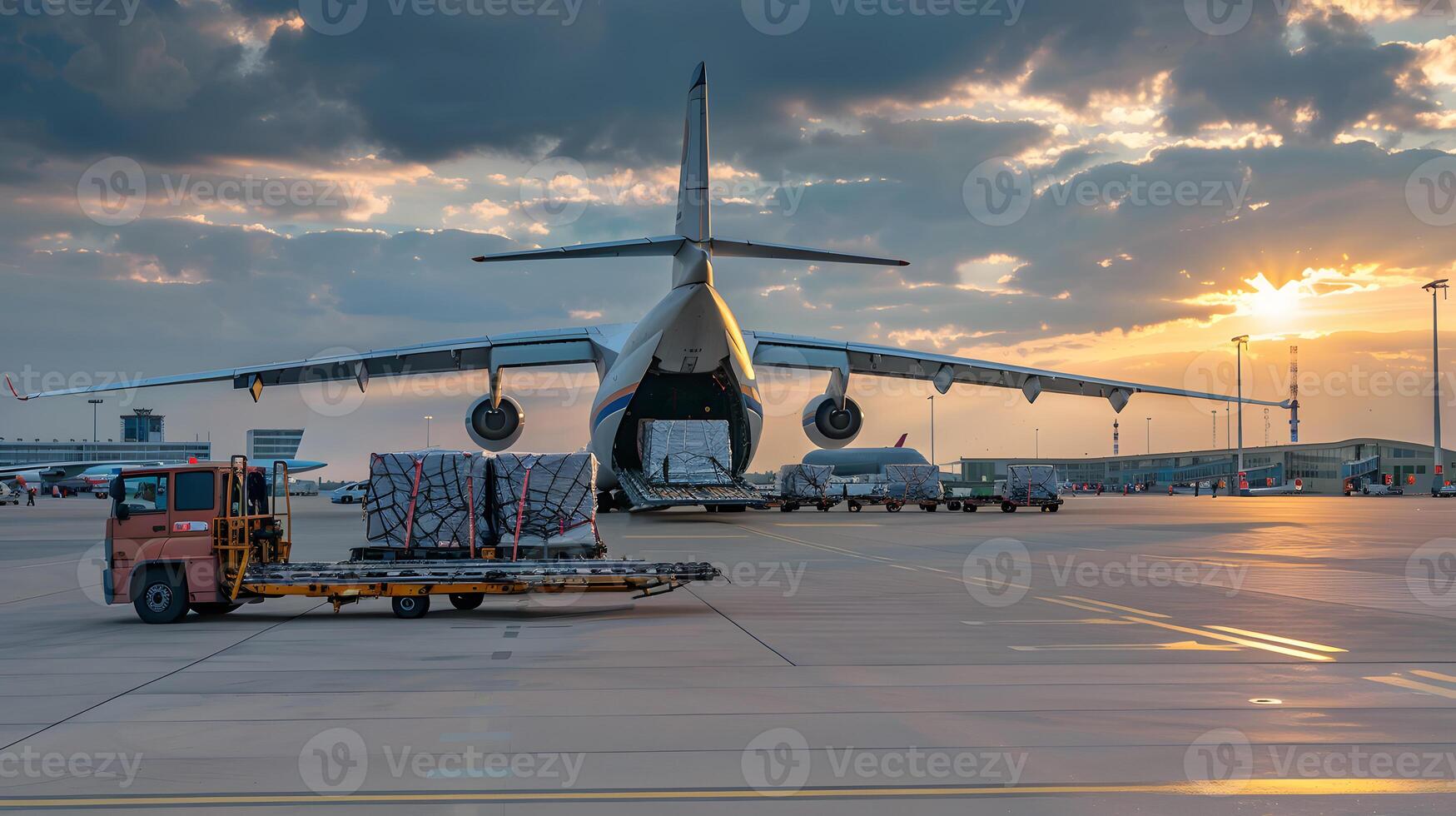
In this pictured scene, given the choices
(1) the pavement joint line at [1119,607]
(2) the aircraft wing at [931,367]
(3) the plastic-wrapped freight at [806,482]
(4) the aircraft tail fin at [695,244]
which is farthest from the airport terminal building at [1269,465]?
(1) the pavement joint line at [1119,607]

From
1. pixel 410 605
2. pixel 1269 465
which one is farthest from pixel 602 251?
pixel 1269 465

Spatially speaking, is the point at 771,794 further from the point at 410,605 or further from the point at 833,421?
the point at 833,421

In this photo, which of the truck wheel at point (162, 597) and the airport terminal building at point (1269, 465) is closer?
the truck wheel at point (162, 597)

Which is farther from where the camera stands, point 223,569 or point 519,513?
point 519,513

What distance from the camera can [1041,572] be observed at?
18.6 m

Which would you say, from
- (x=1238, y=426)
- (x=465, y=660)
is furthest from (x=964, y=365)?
(x=1238, y=426)

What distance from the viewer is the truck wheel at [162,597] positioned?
12.8 metres

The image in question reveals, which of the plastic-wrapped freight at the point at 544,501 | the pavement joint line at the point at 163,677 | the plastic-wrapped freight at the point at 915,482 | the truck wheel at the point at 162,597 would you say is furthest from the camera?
the plastic-wrapped freight at the point at 915,482

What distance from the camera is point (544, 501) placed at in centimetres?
1555

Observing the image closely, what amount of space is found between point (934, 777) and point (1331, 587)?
511 inches

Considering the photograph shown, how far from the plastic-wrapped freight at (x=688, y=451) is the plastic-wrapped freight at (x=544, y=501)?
24.3 m

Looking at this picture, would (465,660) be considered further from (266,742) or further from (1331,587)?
(1331,587)

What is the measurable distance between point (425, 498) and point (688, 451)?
25742mm

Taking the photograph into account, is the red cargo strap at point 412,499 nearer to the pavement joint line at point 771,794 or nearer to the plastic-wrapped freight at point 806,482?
the pavement joint line at point 771,794
